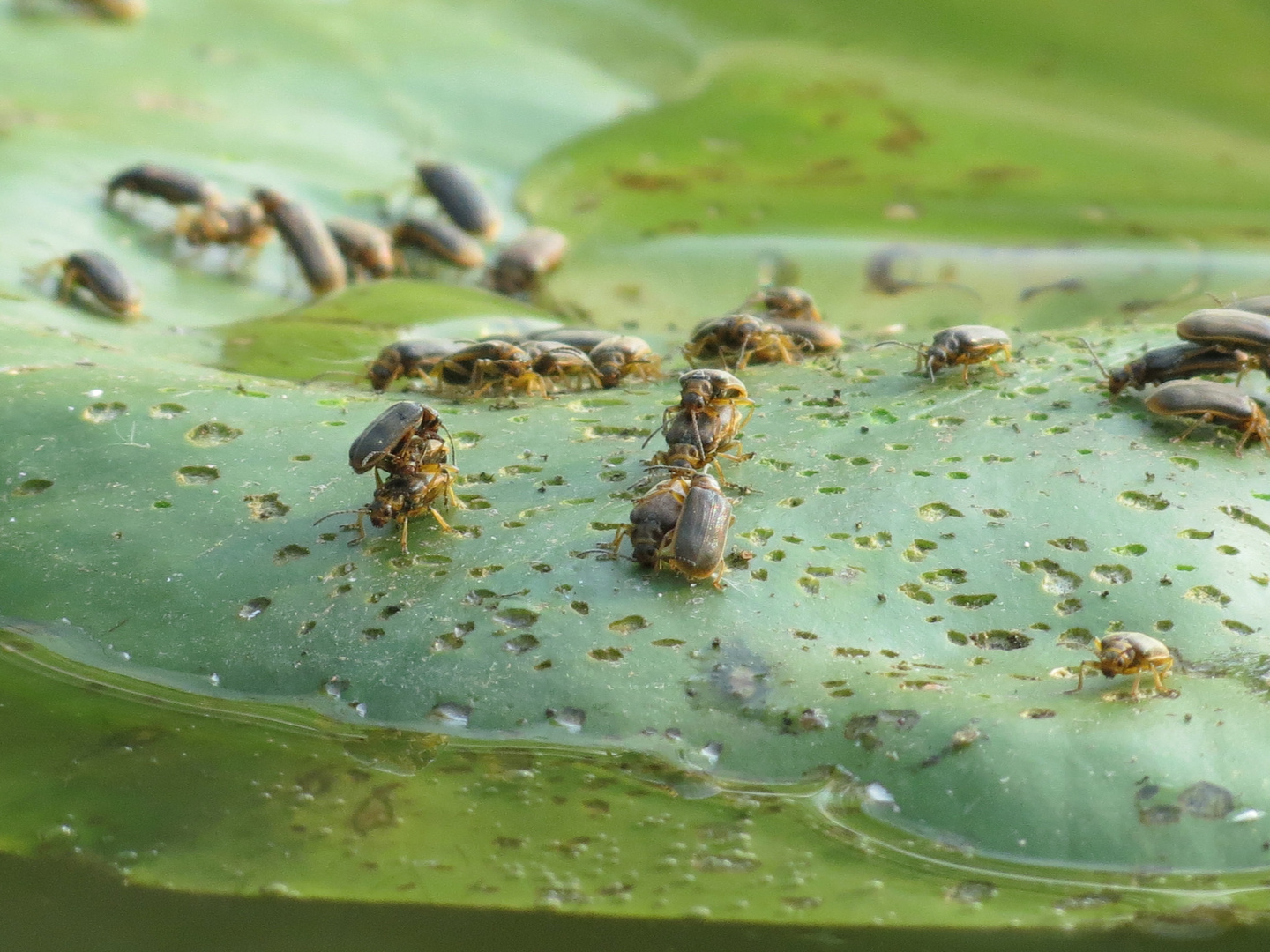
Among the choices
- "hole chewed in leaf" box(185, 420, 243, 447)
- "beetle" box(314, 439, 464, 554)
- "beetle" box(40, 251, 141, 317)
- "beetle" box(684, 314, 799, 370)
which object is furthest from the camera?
"beetle" box(40, 251, 141, 317)

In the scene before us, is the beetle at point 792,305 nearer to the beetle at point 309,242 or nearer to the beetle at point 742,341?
the beetle at point 742,341

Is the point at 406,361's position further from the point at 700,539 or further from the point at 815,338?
the point at 700,539

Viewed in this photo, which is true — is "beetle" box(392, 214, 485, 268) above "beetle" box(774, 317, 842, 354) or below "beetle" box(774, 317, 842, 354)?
below

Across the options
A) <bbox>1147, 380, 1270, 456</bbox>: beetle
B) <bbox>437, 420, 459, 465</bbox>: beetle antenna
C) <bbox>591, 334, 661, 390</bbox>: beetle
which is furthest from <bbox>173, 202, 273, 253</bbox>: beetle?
<bbox>1147, 380, 1270, 456</bbox>: beetle

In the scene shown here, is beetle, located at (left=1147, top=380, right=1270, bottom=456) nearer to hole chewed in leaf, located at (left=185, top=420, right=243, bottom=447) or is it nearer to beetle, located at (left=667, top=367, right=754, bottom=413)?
beetle, located at (left=667, top=367, right=754, bottom=413)

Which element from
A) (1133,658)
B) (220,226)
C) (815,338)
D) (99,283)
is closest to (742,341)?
(815,338)

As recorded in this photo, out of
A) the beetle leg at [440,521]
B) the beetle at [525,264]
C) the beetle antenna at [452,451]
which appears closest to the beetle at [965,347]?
the beetle antenna at [452,451]
